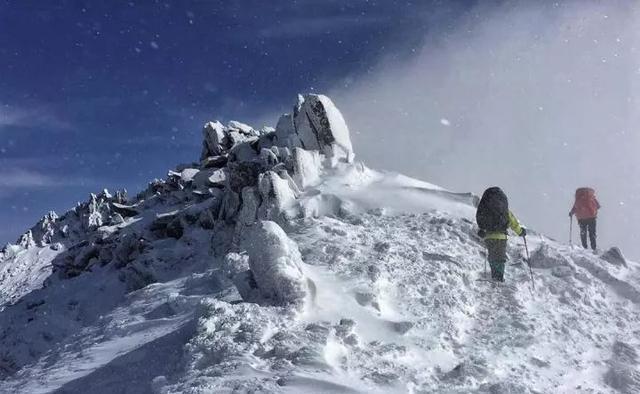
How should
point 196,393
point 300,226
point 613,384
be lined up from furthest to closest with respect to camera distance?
point 300,226
point 613,384
point 196,393

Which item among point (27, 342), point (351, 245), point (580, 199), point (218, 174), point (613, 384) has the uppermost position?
point (218, 174)

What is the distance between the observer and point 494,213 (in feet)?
40.0

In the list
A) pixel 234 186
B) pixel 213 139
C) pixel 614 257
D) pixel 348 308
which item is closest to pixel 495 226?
pixel 348 308

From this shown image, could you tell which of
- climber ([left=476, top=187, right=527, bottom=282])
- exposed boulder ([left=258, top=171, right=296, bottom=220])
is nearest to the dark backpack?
climber ([left=476, top=187, right=527, bottom=282])

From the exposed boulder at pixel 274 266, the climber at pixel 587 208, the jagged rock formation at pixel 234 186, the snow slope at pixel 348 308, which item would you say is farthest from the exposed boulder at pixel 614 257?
the exposed boulder at pixel 274 266

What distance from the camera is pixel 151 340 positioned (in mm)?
9742

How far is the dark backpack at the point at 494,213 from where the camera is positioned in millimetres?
12180

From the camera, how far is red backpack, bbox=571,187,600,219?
17.7 metres

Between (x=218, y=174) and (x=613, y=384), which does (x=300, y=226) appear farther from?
(x=218, y=174)

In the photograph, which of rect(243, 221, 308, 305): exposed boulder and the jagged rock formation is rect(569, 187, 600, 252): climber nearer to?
the jagged rock formation

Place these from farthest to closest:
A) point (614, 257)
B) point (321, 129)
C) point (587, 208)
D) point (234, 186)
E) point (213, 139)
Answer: point (213, 139) → point (321, 129) → point (234, 186) → point (587, 208) → point (614, 257)

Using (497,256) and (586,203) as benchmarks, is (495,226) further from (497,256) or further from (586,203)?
(586,203)

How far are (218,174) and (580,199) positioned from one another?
17303 mm

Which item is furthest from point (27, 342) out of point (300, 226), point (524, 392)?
point (524, 392)
